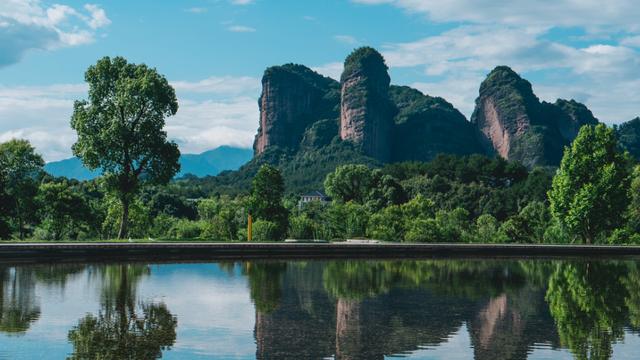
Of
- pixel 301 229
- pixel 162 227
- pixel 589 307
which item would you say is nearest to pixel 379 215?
pixel 301 229

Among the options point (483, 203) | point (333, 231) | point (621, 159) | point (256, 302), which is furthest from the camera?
point (483, 203)

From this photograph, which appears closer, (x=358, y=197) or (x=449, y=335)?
(x=449, y=335)

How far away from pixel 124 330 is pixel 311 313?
6.88 m

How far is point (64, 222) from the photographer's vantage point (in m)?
72.8

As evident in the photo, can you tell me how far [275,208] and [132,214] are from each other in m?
15.4

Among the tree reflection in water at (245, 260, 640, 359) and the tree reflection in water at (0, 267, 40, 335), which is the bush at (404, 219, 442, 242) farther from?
the tree reflection in water at (0, 267, 40, 335)

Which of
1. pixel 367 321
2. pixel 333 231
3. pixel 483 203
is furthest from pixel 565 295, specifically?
pixel 483 203

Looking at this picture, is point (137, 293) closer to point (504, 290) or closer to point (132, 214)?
point (504, 290)

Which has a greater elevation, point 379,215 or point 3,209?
point 3,209

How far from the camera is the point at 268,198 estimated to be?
74250 millimetres

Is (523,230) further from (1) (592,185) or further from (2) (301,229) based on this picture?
(2) (301,229)

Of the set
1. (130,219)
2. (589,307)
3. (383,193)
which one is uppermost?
(383,193)

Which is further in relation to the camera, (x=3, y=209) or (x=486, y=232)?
(x=486, y=232)

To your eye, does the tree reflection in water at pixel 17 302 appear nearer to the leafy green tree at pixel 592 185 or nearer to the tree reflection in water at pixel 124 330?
the tree reflection in water at pixel 124 330
